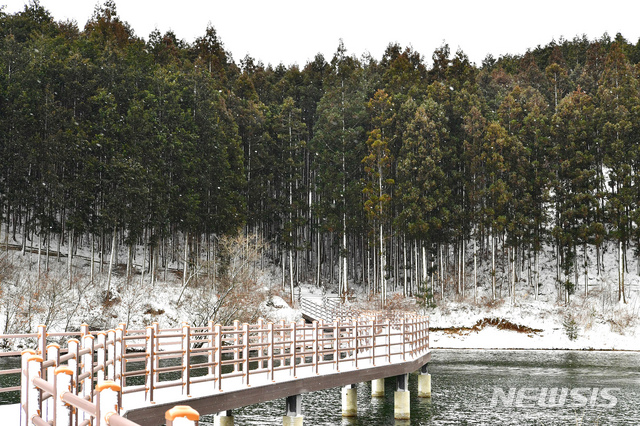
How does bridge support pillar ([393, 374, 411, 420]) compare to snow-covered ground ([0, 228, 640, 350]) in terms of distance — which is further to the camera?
snow-covered ground ([0, 228, 640, 350])

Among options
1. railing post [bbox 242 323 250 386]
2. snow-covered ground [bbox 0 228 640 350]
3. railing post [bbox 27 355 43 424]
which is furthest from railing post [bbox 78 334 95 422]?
snow-covered ground [bbox 0 228 640 350]

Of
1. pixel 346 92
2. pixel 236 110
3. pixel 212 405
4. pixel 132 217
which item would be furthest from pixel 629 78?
pixel 212 405

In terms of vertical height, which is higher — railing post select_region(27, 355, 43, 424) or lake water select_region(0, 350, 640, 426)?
railing post select_region(27, 355, 43, 424)

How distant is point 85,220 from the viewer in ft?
138

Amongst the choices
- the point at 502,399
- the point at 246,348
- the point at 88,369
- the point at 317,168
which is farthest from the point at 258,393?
the point at 317,168

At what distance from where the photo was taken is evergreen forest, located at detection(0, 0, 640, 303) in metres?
42.9

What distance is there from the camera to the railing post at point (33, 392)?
4609mm

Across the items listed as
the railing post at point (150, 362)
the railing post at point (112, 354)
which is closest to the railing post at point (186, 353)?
the railing post at point (150, 362)

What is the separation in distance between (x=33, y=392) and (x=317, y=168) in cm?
5623

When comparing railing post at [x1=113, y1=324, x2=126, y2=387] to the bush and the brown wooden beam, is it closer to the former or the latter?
the brown wooden beam

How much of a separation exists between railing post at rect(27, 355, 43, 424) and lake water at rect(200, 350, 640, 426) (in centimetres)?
1336

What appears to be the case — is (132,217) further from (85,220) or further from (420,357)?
(420,357)

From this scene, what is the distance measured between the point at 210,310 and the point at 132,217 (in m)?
8.50

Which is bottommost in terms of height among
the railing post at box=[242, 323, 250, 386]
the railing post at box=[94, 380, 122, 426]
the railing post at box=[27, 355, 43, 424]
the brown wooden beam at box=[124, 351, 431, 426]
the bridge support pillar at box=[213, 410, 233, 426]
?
the bridge support pillar at box=[213, 410, 233, 426]
